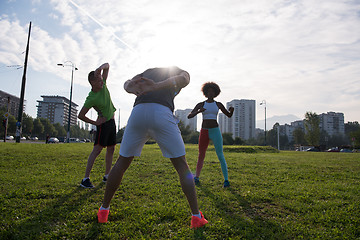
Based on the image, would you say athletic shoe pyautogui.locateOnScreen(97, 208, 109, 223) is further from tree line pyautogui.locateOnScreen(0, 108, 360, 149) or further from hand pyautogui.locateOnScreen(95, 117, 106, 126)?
tree line pyautogui.locateOnScreen(0, 108, 360, 149)

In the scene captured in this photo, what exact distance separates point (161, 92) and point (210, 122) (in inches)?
101

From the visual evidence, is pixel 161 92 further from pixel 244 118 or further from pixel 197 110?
pixel 244 118

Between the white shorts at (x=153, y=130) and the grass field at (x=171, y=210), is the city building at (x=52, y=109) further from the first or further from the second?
the white shorts at (x=153, y=130)

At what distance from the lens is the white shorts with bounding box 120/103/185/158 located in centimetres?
242

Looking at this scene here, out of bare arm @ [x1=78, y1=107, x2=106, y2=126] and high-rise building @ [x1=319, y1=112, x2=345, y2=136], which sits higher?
high-rise building @ [x1=319, y1=112, x2=345, y2=136]

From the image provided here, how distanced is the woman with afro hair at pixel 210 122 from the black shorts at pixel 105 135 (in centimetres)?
178

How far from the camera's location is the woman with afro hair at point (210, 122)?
4.89 meters

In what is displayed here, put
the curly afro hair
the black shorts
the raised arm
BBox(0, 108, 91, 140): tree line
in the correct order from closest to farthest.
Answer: the raised arm < the black shorts < the curly afro hair < BBox(0, 108, 91, 140): tree line

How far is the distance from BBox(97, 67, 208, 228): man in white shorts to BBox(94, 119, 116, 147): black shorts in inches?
82.9

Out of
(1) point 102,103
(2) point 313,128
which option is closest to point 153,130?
(1) point 102,103

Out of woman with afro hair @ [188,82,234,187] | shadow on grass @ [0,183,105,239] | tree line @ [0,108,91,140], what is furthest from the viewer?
tree line @ [0,108,91,140]

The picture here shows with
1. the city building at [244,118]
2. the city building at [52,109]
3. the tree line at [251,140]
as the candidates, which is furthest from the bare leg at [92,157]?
the city building at [52,109]

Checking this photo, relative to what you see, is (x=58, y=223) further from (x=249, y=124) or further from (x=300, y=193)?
(x=249, y=124)

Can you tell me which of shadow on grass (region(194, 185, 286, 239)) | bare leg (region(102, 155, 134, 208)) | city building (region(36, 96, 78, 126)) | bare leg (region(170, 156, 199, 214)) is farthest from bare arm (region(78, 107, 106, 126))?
city building (region(36, 96, 78, 126))
